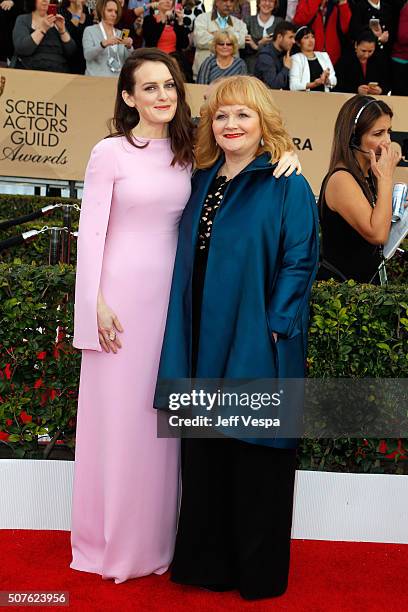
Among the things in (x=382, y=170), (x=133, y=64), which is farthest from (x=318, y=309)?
(x=133, y=64)

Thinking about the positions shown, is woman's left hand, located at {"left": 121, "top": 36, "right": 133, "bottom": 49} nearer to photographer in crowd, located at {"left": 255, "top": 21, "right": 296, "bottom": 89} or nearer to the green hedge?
photographer in crowd, located at {"left": 255, "top": 21, "right": 296, "bottom": 89}

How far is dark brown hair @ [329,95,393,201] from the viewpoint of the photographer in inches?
162

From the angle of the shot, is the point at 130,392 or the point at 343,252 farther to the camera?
the point at 343,252

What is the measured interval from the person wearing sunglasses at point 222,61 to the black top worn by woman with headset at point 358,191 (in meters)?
5.59

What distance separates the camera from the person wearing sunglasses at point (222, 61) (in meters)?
9.52

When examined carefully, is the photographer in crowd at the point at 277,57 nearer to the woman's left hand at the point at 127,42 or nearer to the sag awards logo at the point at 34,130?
the woman's left hand at the point at 127,42

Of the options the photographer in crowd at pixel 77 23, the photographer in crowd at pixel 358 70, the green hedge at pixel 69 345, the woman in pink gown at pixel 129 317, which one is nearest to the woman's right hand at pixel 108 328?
the woman in pink gown at pixel 129 317

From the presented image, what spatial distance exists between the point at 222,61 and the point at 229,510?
726 cm

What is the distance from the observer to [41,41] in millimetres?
9758

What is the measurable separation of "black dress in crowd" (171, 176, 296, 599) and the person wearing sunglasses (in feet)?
21.9

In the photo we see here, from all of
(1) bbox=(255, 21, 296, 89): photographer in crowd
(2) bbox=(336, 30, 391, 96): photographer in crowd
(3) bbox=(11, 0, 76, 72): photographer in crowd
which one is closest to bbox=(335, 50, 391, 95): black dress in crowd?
(2) bbox=(336, 30, 391, 96): photographer in crowd

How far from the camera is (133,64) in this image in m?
3.37

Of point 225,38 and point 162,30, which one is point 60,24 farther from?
point 225,38

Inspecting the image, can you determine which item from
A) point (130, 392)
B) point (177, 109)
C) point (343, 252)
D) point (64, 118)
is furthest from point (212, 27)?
point (130, 392)
